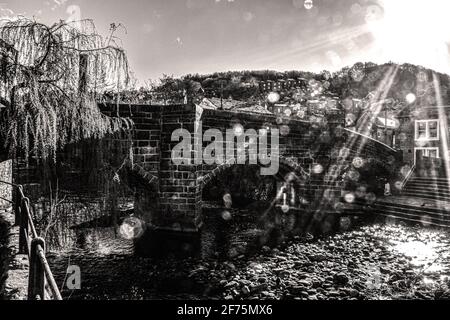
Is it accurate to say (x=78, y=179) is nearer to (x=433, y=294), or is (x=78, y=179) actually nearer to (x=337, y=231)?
(x=433, y=294)

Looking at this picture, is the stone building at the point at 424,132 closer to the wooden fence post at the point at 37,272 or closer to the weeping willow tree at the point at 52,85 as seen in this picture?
the weeping willow tree at the point at 52,85

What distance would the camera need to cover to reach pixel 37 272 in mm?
3027

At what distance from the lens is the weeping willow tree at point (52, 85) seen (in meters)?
4.09

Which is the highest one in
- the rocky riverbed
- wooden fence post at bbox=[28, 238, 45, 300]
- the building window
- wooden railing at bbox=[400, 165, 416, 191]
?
the building window

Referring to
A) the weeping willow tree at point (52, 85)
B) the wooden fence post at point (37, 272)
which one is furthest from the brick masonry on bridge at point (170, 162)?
the wooden fence post at point (37, 272)

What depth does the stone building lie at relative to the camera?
904 inches

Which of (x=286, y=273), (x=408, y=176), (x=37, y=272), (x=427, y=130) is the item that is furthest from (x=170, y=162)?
(x=427, y=130)

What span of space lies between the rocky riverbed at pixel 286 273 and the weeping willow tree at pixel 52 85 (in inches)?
141

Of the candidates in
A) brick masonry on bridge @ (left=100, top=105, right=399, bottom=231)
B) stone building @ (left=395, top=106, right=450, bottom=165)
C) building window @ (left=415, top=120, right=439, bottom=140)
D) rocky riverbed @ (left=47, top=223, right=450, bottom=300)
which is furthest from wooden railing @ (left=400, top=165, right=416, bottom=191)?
brick masonry on bridge @ (left=100, top=105, right=399, bottom=231)

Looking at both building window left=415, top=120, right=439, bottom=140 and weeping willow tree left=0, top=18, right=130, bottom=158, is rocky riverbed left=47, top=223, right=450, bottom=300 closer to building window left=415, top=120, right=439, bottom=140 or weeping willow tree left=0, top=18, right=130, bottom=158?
weeping willow tree left=0, top=18, right=130, bottom=158

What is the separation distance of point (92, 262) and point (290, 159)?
9050 millimetres

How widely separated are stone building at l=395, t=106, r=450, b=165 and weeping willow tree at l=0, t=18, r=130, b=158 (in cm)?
2322
